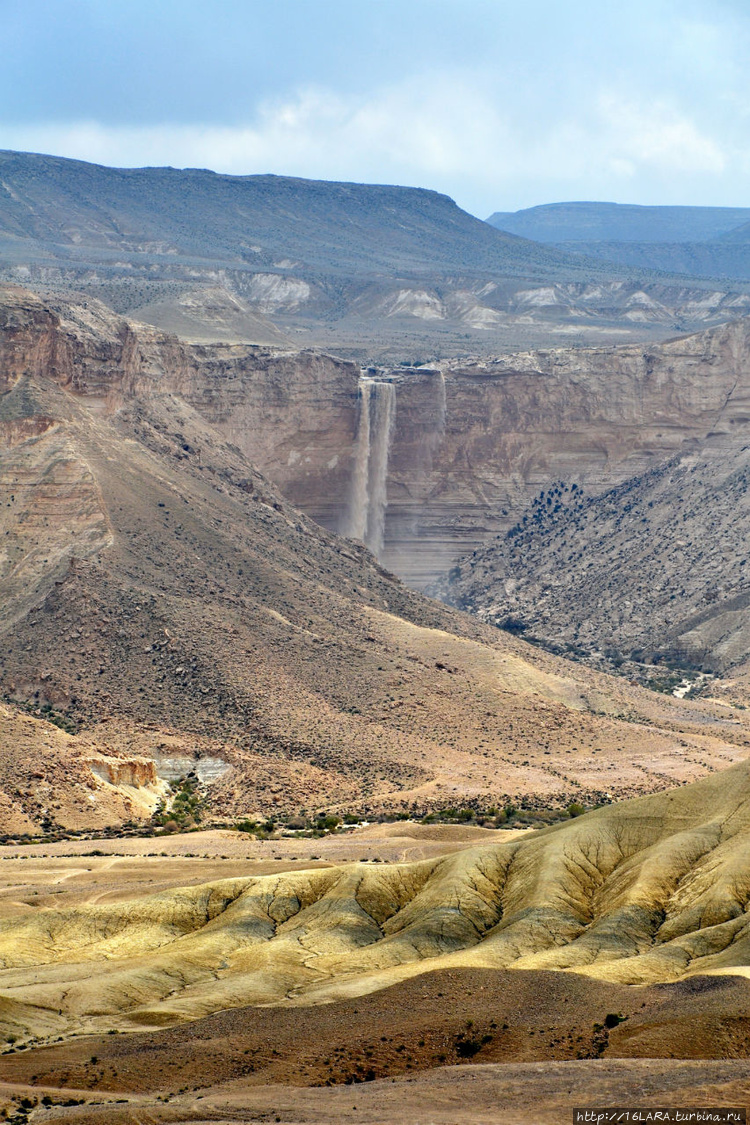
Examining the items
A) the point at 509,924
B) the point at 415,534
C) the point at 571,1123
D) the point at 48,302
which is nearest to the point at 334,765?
the point at 509,924

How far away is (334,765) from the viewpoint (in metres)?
73.4

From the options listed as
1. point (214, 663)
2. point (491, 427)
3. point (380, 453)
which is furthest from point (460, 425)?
point (214, 663)

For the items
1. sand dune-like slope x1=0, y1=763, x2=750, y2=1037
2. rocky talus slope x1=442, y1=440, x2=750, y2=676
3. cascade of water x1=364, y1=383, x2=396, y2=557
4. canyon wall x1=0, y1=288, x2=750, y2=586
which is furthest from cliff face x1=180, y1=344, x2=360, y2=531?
sand dune-like slope x1=0, y1=763, x2=750, y2=1037

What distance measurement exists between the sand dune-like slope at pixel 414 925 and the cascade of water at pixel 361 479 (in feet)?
240

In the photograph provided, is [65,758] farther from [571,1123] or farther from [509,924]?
[571,1123]

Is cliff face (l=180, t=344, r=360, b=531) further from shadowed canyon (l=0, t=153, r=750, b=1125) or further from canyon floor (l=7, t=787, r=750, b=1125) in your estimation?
canyon floor (l=7, t=787, r=750, b=1125)

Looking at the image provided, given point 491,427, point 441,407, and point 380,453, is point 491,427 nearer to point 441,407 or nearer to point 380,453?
point 441,407

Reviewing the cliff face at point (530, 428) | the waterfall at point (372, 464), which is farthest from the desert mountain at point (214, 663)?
the cliff face at point (530, 428)

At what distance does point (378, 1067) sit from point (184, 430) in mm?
63716

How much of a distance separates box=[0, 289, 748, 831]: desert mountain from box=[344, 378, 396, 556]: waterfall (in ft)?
100

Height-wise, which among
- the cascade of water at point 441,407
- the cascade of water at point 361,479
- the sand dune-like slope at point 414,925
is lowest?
the sand dune-like slope at point 414,925

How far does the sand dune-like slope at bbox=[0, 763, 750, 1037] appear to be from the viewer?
136ft

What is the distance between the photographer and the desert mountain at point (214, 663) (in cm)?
7112

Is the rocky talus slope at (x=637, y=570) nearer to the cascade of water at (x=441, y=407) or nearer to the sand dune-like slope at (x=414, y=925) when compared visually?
the cascade of water at (x=441, y=407)
